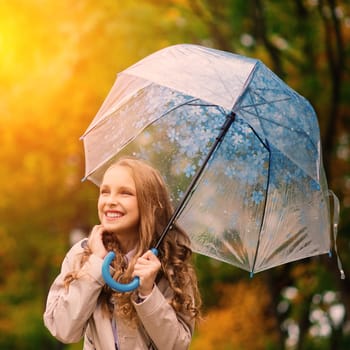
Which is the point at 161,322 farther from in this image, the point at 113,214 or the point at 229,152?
the point at 229,152

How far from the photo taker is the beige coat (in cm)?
329

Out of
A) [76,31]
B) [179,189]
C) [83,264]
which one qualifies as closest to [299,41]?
[76,31]

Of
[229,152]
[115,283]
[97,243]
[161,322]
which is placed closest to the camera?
[115,283]

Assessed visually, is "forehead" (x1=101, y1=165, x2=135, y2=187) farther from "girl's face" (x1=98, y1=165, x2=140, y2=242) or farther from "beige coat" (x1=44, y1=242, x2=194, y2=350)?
"beige coat" (x1=44, y1=242, x2=194, y2=350)

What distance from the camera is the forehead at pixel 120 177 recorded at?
139 inches

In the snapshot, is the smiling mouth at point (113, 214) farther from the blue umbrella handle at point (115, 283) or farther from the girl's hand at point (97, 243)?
the blue umbrella handle at point (115, 283)

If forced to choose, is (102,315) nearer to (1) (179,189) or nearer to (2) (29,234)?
(1) (179,189)

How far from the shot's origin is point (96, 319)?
3381 mm

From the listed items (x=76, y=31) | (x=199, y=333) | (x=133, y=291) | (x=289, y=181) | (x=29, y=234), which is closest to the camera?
(x=133, y=291)

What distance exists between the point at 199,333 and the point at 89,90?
685cm

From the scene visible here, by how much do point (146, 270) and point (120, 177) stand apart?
18.5 inches

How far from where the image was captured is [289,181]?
4.01 meters

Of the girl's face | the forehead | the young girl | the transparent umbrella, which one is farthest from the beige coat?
the transparent umbrella

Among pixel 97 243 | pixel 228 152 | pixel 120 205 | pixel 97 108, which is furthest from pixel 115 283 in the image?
pixel 97 108
